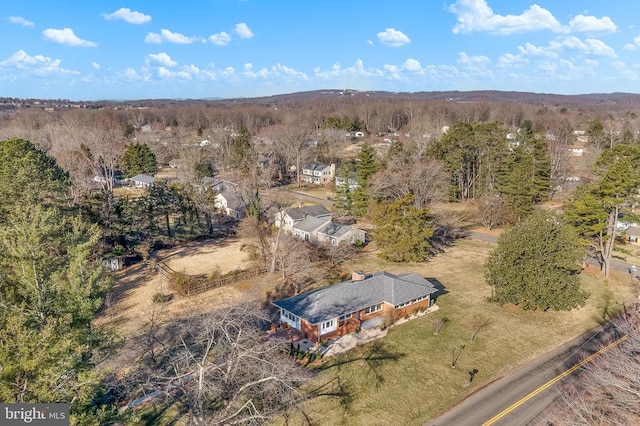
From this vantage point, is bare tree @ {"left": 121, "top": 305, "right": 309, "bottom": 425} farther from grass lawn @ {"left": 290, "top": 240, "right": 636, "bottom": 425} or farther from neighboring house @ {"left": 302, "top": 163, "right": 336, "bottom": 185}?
neighboring house @ {"left": 302, "top": 163, "right": 336, "bottom": 185}

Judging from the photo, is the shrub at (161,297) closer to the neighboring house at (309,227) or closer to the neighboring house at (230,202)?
the neighboring house at (309,227)

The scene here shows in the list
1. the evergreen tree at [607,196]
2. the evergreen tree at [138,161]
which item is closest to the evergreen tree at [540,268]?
the evergreen tree at [607,196]

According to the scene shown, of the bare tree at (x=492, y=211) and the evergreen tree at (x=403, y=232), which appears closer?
the evergreen tree at (x=403, y=232)

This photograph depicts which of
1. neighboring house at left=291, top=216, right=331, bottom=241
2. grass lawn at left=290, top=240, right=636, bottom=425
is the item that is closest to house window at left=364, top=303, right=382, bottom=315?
grass lawn at left=290, top=240, right=636, bottom=425

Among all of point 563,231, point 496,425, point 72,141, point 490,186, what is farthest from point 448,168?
point 72,141

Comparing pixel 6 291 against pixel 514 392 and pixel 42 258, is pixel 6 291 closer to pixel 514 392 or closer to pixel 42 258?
pixel 42 258
